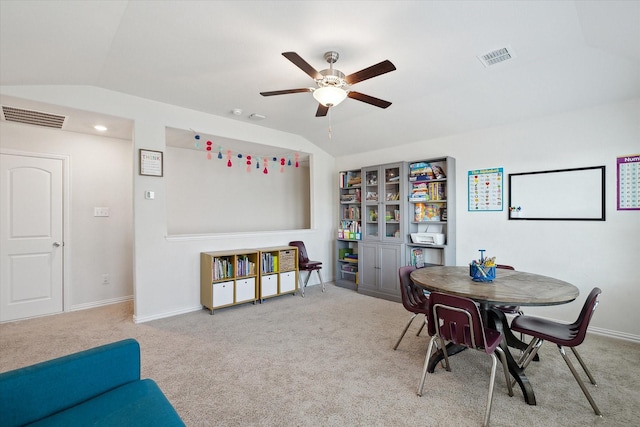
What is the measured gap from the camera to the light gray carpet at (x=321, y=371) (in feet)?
6.08

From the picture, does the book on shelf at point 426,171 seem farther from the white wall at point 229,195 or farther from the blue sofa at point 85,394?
the blue sofa at point 85,394

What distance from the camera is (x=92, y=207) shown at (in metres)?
4.07

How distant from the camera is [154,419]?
1.23 m

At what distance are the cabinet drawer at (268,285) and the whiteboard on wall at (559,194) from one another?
10.8 feet

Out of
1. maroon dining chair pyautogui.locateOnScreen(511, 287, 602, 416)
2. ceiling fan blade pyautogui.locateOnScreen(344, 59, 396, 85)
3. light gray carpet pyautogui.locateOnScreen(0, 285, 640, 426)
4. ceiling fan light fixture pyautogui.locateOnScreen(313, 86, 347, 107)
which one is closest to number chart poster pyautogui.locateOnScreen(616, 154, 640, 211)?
light gray carpet pyautogui.locateOnScreen(0, 285, 640, 426)

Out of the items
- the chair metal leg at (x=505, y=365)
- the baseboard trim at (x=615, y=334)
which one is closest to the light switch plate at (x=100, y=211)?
the chair metal leg at (x=505, y=365)

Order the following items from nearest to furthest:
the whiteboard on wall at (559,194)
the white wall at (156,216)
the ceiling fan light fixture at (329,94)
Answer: the ceiling fan light fixture at (329,94) < the whiteboard on wall at (559,194) < the white wall at (156,216)

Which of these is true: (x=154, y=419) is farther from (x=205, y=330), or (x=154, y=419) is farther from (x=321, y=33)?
(x=321, y=33)

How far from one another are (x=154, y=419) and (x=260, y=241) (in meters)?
3.47

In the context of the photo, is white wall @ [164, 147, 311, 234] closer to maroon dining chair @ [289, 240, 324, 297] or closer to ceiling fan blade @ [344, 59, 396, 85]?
maroon dining chair @ [289, 240, 324, 297]

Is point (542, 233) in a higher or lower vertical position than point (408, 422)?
higher

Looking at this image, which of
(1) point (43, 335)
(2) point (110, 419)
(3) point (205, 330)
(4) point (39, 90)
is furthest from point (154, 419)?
(4) point (39, 90)

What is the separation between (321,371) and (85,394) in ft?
5.07

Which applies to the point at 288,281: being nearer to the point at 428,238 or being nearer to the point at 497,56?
the point at 428,238
